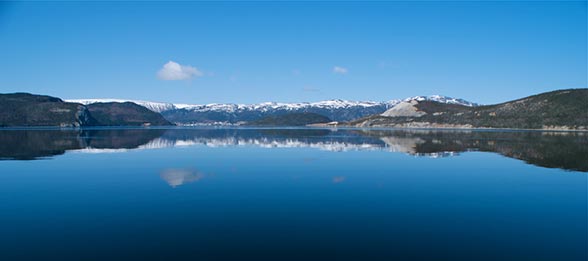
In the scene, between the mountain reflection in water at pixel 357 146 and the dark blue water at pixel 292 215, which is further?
the mountain reflection in water at pixel 357 146

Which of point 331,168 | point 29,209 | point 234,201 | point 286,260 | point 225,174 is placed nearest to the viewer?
point 286,260

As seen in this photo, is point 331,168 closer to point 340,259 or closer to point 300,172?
point 300,172

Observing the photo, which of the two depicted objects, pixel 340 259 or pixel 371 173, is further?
pixel 371 173

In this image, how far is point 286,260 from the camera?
13039mm

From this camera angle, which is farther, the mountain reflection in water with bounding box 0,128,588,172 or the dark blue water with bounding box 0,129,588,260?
the mountain reflection in water with bounding box 0,128,588,172

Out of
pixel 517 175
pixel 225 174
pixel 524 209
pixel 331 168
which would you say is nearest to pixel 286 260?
pixel 524 209

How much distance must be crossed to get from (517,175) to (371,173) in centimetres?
1302

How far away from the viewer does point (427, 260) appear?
43.3ft

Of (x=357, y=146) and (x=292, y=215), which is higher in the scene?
(x=292, y=215)

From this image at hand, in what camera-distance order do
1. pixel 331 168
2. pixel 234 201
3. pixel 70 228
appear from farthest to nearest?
pixel 331 168 → pixel 234 201 → pixel 70 228

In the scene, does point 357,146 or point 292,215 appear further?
point 357,146

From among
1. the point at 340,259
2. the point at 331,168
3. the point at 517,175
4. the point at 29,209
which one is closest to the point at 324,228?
the point at 340,259

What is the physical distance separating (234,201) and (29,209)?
10.8m

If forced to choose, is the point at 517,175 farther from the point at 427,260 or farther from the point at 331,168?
the point at 427,260
